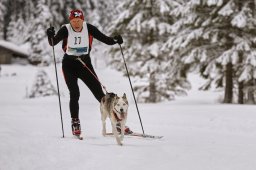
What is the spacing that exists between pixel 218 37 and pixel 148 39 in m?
6.59

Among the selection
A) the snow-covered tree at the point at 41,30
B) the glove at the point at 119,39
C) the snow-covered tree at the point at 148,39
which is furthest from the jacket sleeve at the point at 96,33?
the snow-covered tree at the point at 41,30

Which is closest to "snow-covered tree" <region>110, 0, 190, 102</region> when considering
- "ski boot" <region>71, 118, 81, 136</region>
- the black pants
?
the black pants

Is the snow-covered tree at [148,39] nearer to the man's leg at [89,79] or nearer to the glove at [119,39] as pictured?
Answer: the glove at [119,39]

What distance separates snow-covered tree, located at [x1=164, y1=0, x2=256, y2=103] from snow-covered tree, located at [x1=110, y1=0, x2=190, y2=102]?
360 centimetres

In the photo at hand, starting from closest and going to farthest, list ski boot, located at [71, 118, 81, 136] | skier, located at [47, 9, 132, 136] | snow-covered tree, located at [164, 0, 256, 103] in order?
ski boot, located at [71, 118, 81, 136] → skier, located at [47, 9, 132, 136] → snow-covered tree, located at [164, 0, 256, 103]

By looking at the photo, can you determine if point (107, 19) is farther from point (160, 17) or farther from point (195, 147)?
point (195, 147)

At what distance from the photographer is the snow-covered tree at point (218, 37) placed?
16344mm

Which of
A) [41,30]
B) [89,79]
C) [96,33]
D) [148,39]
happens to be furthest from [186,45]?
[41,30]

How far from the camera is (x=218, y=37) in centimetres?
1734

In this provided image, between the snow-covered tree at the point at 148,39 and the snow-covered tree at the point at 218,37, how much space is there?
142 inches

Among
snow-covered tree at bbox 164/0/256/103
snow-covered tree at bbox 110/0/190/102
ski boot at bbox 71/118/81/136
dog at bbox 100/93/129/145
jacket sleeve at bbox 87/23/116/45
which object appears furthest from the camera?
snow-covered tree at bbox 110/0/190/102

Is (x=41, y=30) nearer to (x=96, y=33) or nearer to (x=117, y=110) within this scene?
(x=96, y=33)

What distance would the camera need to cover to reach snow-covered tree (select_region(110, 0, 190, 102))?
22234mm

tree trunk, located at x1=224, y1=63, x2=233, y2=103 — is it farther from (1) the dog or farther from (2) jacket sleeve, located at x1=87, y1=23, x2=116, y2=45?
(1) the dog
